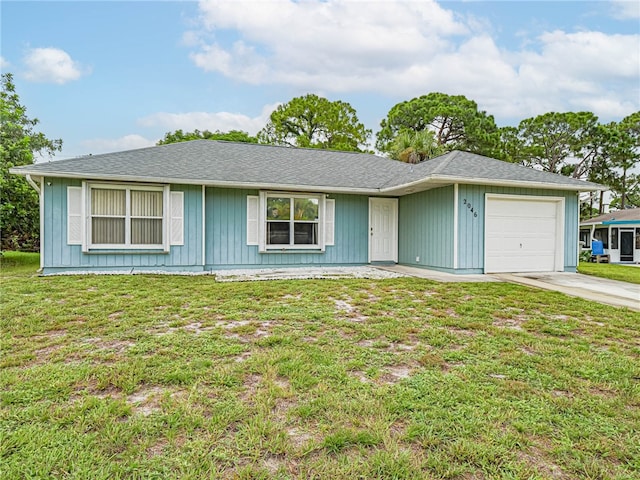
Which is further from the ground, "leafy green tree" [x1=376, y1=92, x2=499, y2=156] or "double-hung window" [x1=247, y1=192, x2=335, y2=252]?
"leafy green tree" [x1=376, y1=92, x2=499, y2=156]

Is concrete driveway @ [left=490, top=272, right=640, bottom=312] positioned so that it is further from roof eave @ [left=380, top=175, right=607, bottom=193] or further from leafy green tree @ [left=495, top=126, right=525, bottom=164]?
leafy green tree @ [left=495, top=126, right=525, bottom=164]

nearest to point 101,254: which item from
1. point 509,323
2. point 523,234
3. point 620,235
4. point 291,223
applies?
point 291,223

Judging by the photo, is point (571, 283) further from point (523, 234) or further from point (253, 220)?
point (253, 220)

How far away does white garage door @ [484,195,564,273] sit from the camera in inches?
357

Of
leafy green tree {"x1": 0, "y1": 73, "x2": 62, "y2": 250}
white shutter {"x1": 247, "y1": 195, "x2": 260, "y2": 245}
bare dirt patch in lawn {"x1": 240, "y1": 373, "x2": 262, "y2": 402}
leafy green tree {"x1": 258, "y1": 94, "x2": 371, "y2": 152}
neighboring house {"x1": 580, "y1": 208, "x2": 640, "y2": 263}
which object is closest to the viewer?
bare dirt patch in lawn {"x1": 240, "y1": 373, "x2": 262, "y2": 402}

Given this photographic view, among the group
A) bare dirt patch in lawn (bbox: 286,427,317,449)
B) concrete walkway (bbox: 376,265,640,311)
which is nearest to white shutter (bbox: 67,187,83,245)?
concrete walkway (bbox: 376,265,640,311)

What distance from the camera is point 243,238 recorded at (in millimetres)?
9922

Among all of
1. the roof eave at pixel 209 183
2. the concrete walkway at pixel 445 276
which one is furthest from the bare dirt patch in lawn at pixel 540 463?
the roof eave at pixel 209 183

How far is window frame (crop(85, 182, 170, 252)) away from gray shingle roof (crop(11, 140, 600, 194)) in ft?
0.92

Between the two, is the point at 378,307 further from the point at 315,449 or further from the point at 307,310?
the point at 315,449

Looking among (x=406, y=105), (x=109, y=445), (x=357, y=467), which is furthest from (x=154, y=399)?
(x=406, y=105)

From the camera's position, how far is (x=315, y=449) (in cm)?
187

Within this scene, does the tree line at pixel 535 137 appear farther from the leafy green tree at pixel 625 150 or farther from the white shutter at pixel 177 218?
the white shutter at pixel 177 218

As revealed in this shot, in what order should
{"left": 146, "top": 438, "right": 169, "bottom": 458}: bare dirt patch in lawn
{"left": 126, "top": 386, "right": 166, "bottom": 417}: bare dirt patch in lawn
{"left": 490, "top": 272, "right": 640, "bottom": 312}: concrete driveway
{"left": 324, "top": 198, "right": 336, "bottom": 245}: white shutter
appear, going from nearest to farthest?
1. {"left": 146, "top": 438, "right": 169, "bottom": 458}: bare dirt patch in lawn
2. {"left": 126, "top": 386, "right": 166, "bottom": 417}: bare dirt patch in lawn
3. {"left": 490, "top": 272, "right": 640, "bottom": 312}: concrete driveway
4. {"left": 324, "top": 198, "right": 336, "bottom": 245}: white shutter
